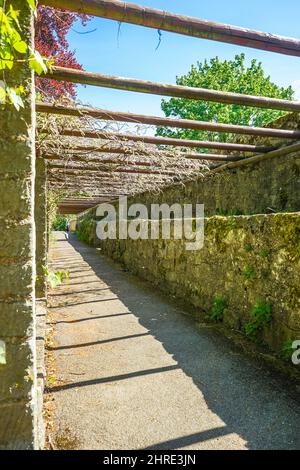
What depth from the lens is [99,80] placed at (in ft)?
9.78

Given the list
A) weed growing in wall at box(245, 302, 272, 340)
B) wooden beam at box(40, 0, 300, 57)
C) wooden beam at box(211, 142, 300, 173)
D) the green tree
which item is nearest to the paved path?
weed growing in wall at box(245, 302, 272, 340)

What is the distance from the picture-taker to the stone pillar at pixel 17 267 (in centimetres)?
180

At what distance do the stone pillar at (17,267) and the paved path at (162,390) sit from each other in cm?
67

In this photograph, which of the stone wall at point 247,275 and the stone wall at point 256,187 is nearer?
the stone wall at point 247,275

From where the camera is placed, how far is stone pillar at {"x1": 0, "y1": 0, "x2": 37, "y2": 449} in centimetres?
180

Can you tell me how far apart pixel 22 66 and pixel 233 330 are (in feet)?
13.1

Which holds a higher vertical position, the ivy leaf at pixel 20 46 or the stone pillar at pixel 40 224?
the ivy leaf at pixel 20 46

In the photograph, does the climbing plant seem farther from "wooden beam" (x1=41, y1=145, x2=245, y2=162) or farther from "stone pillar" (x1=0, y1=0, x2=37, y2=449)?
"wooden beam" (x1=41, y1=145, x2=245, y2=162)

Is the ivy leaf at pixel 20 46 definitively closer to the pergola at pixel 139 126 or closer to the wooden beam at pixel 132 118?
the pergola at pixel 139 126

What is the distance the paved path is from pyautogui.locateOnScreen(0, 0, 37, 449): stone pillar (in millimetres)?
672

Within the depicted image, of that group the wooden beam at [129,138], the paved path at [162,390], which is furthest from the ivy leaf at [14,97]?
the wooden beam at [129,138]

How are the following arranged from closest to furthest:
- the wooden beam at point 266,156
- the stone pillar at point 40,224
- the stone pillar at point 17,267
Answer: the stone pillar at point 17,267 → the stone pillar at point 40,224 → the wooden beam at point 266,156

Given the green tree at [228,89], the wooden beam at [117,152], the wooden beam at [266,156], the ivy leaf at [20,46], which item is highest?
the green tree at [228,89]

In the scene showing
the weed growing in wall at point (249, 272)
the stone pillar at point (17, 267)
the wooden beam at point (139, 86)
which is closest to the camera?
the stone pillar at point (17, 267)
